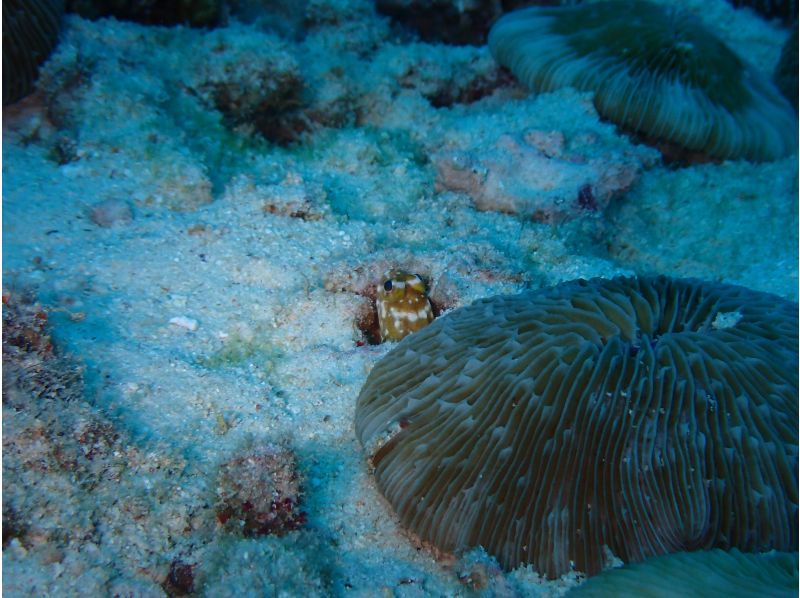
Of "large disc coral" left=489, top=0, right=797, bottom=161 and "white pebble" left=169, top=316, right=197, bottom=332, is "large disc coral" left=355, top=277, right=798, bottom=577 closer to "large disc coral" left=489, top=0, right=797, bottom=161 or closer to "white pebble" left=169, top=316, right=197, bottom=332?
"white pebble" left=169, top=316, right=197, bottom=332

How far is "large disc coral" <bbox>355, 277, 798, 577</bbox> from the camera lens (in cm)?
233

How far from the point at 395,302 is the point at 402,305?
51 millimetres

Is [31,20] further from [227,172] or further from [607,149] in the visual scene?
[607,149]

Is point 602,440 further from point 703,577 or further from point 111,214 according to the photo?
point 111,214

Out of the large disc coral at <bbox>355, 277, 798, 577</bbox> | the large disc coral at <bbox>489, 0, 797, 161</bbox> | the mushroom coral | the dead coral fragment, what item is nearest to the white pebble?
the dead coral fragment

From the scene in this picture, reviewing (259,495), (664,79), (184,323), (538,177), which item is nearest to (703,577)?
(259,495)

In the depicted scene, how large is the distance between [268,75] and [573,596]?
4981 millimetres

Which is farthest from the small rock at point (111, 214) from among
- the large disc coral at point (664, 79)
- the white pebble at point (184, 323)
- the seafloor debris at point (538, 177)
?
the large disc coral at point (664, 79)

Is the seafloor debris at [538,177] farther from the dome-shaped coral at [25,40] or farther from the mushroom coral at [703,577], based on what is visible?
the dome-shaped coral at [25,40]

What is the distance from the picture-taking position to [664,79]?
5.63m

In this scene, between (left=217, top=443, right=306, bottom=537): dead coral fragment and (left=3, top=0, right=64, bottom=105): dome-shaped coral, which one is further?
(left=3, top=0, right=64, bottom=105): dome-shaped coral

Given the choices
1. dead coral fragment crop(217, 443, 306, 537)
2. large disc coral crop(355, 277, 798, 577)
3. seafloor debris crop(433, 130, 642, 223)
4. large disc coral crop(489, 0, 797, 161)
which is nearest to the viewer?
large disc coral crop(355, 277, 798, 577)

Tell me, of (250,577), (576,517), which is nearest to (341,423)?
(250,577)

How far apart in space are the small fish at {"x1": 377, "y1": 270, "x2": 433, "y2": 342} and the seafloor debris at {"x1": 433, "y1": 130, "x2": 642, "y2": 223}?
169cm
